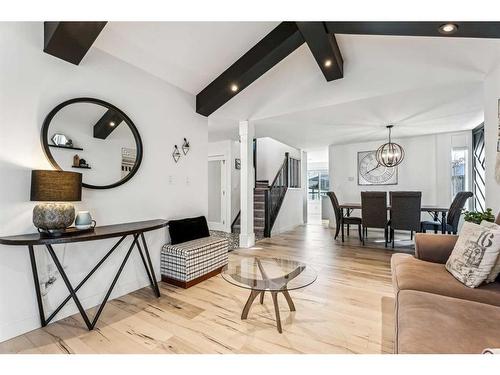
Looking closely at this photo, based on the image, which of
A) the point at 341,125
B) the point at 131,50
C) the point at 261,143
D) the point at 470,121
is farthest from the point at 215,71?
the point at 470,121

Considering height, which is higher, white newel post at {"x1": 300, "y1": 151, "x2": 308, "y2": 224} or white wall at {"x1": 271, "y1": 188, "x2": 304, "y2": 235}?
white newel post at {"x1": 300, "y1": 151, "x2": 308, "y2": 224}

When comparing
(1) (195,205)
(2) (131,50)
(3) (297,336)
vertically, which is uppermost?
(2) (131,50)

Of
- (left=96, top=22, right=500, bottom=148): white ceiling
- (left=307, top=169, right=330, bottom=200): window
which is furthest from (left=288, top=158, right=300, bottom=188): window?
(left=307, top=169, right=330, bottom=200): window

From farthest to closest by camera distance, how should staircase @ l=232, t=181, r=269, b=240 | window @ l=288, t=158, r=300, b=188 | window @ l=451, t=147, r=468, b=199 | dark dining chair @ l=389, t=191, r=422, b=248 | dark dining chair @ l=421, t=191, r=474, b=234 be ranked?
window @ l=288, t=158, r=300, b=188 → staircase @ l=232, t=181, r=269, b=240 → window @ l=451, t=147, r=468, b=199 → dark dining chair @ l=389, t=191, r=422, b=248 → dark dining chair @ l=421, t=191, r=474, b=234

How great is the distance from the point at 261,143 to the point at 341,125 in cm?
243

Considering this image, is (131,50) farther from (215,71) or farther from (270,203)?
(270,203)

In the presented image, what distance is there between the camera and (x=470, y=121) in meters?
4.54

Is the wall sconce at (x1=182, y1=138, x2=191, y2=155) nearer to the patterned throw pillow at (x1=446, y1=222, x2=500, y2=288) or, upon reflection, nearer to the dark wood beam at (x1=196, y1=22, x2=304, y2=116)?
the dark wood beam at (x1=196, y1=22, x2=304, y2=116)

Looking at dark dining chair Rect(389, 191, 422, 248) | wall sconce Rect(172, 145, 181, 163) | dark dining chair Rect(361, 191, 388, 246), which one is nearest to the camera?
wall sconce Rect(172, 145, 181, 163)

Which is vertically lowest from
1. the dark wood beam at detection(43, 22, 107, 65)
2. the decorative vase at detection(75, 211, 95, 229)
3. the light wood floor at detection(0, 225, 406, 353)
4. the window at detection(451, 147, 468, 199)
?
the light wood floor at detection(0, 225, 406, 353)

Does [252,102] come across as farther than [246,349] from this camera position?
Yes

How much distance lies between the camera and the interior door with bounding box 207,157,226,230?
20.2ft

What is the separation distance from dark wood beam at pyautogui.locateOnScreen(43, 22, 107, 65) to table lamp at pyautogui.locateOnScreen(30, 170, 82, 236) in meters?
1.03
